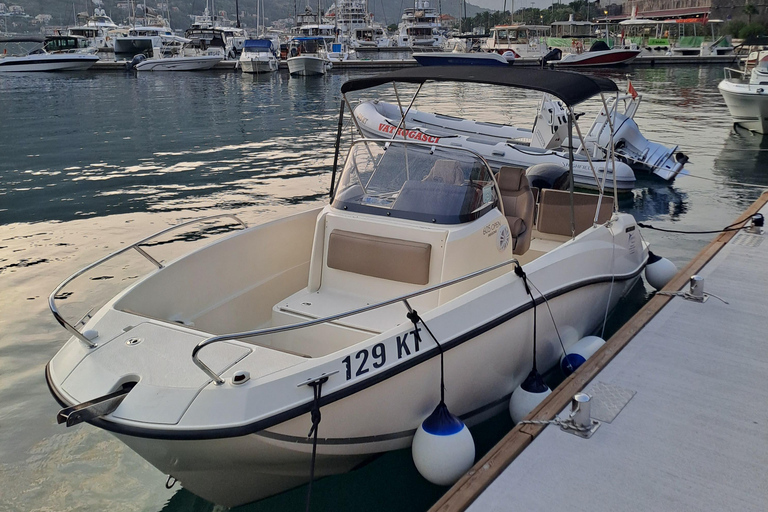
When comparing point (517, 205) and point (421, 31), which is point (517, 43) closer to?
point (421, 31)

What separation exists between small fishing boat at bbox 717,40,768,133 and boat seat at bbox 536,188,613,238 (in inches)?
488

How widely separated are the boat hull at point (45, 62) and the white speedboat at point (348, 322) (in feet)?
145

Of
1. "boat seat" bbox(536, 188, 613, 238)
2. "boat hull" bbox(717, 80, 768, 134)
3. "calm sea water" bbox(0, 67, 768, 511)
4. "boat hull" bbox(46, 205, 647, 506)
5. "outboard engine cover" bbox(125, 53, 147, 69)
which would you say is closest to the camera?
"boat hull" bbox(46, 205, 647, 506)

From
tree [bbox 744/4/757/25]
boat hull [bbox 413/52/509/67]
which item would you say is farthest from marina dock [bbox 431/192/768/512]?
tree [bbox 744/4/757/25]

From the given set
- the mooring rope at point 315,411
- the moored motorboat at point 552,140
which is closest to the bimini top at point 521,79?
the mooring rope at point 315,411

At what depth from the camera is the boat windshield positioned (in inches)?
183

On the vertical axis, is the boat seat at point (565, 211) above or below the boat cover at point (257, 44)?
below

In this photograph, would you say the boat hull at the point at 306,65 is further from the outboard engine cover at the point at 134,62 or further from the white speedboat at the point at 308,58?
the outboard engine cover at the point at 134,62

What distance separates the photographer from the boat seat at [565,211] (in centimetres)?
637

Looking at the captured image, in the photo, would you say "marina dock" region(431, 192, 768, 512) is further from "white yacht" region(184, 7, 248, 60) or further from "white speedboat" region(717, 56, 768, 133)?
"white yacht" region(184, 7, 248, 60)

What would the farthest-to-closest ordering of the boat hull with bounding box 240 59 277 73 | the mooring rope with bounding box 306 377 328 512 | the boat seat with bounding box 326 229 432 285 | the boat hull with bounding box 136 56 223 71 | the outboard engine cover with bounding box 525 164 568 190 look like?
the boat hull with bounding box 136 56 223 71
the boat hull with bounding box 240 59 277 73
the outboard engine cover with bounding box 525 164 568 190
the boat seat with bounding box 326 229 432 285
the mooring rope with bounding box 306 377 328 512

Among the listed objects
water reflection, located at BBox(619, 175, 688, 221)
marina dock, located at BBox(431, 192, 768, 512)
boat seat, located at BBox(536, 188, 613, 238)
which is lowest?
water reflection, located at BBox(619, 175, 688, 221)

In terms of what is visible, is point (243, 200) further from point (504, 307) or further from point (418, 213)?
point (504, 307)

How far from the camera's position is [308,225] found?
5562 mm
